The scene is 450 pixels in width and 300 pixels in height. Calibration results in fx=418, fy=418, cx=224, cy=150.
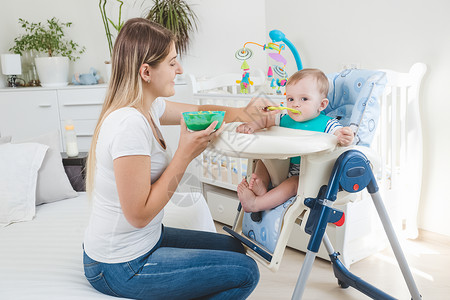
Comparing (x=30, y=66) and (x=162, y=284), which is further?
(x=30, y=66)

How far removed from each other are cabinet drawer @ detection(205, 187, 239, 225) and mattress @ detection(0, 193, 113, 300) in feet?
2.98

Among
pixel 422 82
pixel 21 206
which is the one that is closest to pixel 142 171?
pixel 21 206

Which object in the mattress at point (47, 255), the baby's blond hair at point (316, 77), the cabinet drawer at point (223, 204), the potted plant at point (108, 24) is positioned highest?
the potted plant at point (108, 24)

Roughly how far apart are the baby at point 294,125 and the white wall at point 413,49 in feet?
3.62

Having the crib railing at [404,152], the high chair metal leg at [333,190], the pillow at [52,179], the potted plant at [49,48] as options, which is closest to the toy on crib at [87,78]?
the potted plant at [49,48]

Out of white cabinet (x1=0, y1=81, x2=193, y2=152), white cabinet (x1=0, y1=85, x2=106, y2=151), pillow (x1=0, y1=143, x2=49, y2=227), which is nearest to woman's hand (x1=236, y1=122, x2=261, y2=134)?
pillow (x1=0, y1=143, x2=49, y2=227)

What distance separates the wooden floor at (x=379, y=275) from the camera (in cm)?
179

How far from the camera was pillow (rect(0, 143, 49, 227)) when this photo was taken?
1.79 m

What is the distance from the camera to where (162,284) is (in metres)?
1.11

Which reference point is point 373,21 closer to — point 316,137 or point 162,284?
point 316,137

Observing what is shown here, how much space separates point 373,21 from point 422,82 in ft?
1.49

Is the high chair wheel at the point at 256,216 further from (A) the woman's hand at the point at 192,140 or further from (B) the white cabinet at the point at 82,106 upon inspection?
(B) the white cabinet at the point at 82,106

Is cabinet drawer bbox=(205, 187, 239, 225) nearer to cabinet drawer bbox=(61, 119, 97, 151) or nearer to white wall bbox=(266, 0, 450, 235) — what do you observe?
white wall bbox=(266, 0, 450, 235)

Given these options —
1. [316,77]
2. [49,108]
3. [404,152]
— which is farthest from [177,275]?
[49,108]
